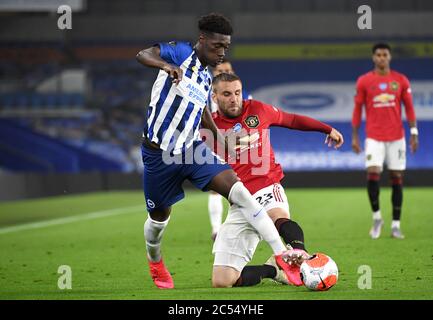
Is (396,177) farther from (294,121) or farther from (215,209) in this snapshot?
(294,121)

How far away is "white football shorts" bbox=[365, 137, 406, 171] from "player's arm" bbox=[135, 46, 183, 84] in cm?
546

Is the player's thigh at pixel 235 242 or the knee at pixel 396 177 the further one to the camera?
the knee at pixel 396 177

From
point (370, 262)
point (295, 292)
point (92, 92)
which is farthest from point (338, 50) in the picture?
point (295, 292)

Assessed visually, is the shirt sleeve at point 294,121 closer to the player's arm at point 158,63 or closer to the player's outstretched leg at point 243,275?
the player's outstretched leg at point 243,275

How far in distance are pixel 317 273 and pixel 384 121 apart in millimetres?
5594

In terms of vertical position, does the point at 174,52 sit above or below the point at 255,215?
above

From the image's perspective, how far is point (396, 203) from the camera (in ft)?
38.2

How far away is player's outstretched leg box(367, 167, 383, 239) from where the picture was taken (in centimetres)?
1159

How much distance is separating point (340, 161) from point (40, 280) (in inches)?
1014

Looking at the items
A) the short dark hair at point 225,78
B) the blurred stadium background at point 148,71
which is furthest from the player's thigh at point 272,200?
the blurred stadium background at point 148,71

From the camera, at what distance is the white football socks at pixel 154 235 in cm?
766

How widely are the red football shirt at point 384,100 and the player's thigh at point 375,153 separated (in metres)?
0.07

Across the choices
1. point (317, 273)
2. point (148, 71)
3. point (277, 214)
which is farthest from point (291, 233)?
point (148, 71)
